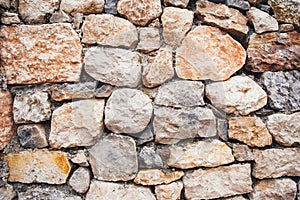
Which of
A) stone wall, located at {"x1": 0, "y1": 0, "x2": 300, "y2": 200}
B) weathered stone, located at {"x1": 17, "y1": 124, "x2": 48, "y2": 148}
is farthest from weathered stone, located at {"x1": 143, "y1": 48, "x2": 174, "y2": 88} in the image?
weathered stone, located at {"x1": 17, "y1": 124, "x2": 48, "y2": 148}

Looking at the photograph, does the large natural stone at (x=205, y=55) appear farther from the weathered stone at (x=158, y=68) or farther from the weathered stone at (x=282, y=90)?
the weathered stone at (x=282, y=90)

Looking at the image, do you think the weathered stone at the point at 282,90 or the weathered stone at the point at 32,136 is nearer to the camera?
the weathered stone at the point at 32,136

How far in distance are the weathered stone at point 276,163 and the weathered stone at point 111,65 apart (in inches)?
24.8

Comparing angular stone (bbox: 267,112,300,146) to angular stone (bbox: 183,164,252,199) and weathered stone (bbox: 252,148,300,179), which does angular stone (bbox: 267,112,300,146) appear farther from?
angular stone (bbox: 183,164,252,199)

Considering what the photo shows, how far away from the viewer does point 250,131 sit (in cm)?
126

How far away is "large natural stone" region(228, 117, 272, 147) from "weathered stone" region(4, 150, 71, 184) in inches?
27.1

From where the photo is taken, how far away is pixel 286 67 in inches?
51.0

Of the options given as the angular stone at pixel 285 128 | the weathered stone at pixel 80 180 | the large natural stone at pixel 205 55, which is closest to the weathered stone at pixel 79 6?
the large natural stone at pixel 205 55

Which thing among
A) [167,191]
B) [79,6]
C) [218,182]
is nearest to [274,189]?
[218,182]

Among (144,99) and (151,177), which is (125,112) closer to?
(144,99)

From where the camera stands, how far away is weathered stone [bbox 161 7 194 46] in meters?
1.21

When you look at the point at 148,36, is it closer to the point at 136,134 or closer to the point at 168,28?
the point at 168,28

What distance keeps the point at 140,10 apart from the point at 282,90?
0.69 metres

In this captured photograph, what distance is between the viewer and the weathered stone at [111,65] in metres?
1.18
